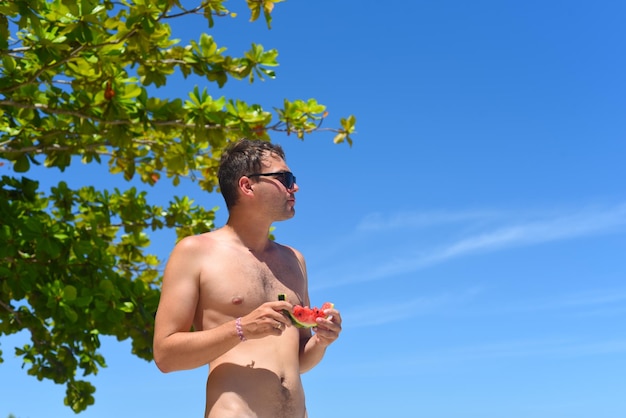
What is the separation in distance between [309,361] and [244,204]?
0.85 metres

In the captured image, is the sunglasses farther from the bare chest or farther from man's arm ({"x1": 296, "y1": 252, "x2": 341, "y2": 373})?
man's arm ({"x1": 296, "y1": 252, "x2": 341, "y2": 373})

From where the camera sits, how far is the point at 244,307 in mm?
3441

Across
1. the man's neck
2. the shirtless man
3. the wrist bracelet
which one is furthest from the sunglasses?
the wrist bracelet

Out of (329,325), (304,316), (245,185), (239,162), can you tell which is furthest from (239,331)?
(239,162)

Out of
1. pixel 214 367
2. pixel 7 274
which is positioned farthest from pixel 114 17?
pixel 214 367

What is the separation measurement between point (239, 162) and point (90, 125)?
Result: 4.63 meters

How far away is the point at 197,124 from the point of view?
7.61m

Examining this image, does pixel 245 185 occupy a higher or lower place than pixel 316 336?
higher

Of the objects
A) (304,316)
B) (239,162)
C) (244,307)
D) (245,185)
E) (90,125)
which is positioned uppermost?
(90,125)

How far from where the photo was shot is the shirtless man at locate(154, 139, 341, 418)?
323 centimetres

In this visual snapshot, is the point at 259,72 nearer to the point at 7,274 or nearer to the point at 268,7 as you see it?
the point at 268,7

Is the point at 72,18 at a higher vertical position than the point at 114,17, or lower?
lower

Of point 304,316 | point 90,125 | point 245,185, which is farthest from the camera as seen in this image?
point 90,125

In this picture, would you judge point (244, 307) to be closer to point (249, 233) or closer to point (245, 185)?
point (249, 233)
